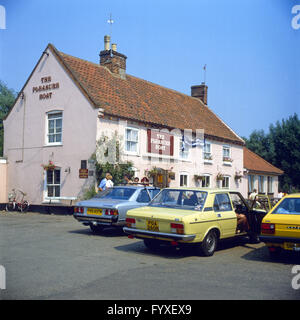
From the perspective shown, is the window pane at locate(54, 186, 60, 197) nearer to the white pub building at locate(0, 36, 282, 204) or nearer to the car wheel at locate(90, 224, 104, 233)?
the white pub building at locate(0, 36, 282, 204)

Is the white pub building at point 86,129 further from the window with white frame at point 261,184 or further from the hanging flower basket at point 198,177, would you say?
the window with white frame at point 261,184

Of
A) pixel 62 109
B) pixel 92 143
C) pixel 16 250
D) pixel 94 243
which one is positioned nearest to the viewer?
pixel 16 250

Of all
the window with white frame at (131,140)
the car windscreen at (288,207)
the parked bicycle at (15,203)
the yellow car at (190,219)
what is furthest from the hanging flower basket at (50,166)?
the car windscreen at (288,207)

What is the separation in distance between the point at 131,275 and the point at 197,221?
2.18 metres

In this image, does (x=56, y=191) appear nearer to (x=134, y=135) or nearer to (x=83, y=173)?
(x=83, y=173)

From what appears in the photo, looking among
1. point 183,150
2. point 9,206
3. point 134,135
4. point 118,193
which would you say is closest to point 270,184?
point 183,150

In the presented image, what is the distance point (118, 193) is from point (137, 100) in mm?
10557

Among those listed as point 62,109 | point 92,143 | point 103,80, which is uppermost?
point 103,80

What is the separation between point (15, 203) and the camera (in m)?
20.0

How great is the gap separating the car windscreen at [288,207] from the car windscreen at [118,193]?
181 inches

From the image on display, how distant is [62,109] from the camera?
19.5m

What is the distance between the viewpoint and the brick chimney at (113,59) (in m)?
22.0
